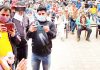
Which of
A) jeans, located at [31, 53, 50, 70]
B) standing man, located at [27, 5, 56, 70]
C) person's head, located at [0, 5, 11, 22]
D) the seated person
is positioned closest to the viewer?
person's head, located at [0, 5, 11, 22]

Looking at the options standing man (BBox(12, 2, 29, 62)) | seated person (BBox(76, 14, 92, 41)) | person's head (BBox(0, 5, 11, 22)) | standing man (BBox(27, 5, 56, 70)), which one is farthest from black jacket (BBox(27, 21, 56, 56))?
seated person (BBox(76, 14, 92, 41))

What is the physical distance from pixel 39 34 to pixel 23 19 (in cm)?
46

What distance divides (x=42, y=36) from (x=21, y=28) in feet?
1.28

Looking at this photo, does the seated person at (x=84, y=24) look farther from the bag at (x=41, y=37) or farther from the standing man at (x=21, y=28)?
the bag at (x=41, y=37)

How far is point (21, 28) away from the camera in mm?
6125

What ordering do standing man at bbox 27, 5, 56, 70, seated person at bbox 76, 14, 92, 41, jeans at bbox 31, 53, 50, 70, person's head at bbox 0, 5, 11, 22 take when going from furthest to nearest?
seated person at bbox 76, 14, 92, 41, jeans at bbox 31, 53, 50, 70, standing man at bbox 27, 5, 56, 70, person's head at bbox 0, 5, 11, 22

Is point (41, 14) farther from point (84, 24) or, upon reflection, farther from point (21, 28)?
point (84, 24)

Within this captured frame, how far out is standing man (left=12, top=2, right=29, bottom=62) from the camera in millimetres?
6117

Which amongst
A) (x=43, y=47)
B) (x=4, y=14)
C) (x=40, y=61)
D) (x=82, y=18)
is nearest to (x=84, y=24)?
(x=82, y=18)

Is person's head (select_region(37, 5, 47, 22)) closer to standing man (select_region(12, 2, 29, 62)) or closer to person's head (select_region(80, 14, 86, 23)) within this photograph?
standing man (select_region(12, 2, 29, 62))

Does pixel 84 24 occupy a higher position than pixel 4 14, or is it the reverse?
pixel 4 14

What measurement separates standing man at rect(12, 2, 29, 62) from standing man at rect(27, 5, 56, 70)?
5.5 inches

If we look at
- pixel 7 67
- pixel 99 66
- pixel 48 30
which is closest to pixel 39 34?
pixel 48 30

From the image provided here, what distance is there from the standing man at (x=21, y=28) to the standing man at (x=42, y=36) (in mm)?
139
